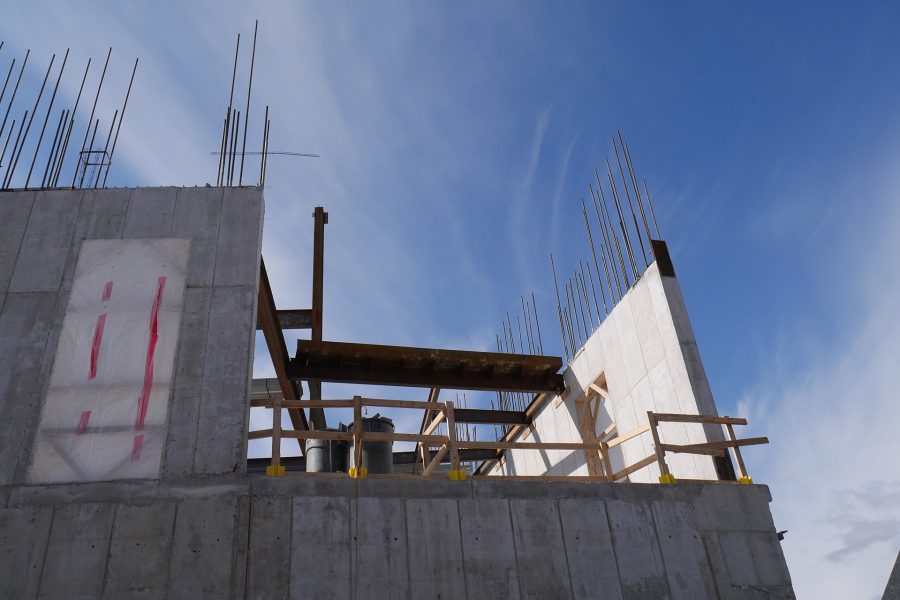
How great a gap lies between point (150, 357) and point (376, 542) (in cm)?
443

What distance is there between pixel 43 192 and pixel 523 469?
48.6 feet

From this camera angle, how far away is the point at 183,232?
11734 mm

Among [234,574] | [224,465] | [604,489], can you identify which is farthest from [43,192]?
[604,489]

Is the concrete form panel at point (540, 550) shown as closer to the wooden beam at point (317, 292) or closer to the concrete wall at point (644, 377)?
the concrete wall at point (644, 377)

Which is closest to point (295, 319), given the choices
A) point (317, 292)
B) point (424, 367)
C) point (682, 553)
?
point (317, 292)

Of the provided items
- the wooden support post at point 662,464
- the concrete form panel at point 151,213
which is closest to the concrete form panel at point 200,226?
the concrete form panel at point 151,213

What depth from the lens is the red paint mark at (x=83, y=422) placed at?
9.98 meters

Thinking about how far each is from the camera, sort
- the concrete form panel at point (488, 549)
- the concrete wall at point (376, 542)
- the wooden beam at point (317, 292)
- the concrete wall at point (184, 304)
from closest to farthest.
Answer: the concrete wall at point (376, 542)
the concrete form panel at point (488, 549)
the concrete wall at point (184, 304)
the wooden beam at point (317, 292)

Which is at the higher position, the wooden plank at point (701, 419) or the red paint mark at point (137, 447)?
the wooden plank at point (701, 419)

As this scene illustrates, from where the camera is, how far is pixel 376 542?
9492 millimetres

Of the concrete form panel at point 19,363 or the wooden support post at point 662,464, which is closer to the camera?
the concrete form panel at point 19,363

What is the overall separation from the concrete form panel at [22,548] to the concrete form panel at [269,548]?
2.60 m

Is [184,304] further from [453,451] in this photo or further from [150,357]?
[453,451]

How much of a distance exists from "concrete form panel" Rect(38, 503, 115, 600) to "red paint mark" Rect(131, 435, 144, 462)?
75 cm
